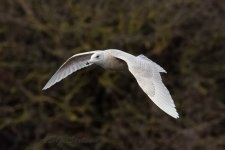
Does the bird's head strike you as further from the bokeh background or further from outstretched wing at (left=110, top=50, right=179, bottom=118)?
the bokeh background

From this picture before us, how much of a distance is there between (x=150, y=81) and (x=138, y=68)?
13 cm

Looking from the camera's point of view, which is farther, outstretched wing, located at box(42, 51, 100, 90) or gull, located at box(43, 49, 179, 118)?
outstretched wing, located at box(42, 51, 100, 90)

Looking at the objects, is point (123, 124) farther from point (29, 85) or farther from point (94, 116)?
point (29, 85)

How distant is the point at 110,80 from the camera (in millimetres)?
10211

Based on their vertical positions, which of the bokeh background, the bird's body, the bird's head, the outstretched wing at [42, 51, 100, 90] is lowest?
the bird's body

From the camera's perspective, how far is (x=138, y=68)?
617cm

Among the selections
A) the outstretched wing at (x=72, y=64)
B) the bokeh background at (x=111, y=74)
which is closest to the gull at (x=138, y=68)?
the outstretched wing at (x=72, y=64)

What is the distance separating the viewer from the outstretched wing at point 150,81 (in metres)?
5.82

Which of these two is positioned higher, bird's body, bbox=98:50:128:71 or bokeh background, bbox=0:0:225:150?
bokeh background, bbox=0:0:225:150

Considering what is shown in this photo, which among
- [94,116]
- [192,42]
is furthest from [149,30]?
[94,116]

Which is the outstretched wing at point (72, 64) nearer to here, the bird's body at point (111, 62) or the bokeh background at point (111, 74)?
the bird's body at point (111, 62)

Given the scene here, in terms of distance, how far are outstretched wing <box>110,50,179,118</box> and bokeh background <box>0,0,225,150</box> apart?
12.1 feet

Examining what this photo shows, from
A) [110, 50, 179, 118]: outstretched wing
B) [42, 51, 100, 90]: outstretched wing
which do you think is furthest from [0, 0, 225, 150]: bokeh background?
[110, 50, 179, 118]: outstretched wing

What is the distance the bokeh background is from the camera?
10.2m
